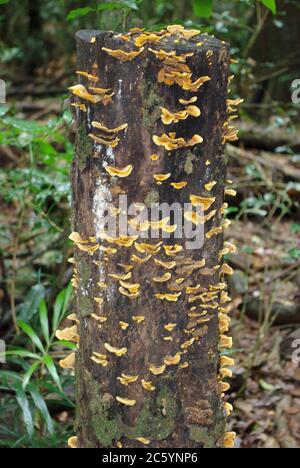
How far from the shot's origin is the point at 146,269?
6.27 ft

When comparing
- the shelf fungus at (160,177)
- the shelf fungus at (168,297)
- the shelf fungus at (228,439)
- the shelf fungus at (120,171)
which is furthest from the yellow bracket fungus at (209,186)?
the shelf fungus at (228,439)

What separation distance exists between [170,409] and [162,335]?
262 millimetres

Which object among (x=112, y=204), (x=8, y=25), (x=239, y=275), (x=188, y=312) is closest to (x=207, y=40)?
(x=112, y=204)

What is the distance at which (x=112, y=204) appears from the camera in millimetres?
1893

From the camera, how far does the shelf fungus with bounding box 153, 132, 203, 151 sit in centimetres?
182

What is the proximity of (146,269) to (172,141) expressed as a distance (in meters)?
0.41

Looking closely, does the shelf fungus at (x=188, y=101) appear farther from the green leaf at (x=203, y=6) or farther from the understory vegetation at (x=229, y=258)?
the green leaf at (x=203, y=6)

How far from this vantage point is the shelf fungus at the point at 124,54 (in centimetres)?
177

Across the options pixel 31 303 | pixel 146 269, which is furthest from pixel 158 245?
pixel 31 303

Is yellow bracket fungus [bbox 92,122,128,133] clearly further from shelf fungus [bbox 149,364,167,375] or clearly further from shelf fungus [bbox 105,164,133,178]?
shelf fungus [bbox 149,364,167,375]

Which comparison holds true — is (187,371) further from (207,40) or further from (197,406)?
(207,40)

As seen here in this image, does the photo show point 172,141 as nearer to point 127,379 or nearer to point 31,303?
point 127,379

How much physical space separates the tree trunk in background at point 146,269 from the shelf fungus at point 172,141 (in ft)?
0.07
